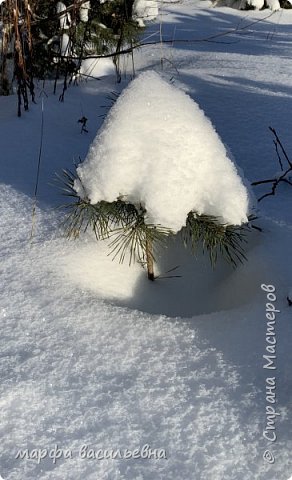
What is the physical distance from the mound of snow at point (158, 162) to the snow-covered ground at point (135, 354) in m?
0.25

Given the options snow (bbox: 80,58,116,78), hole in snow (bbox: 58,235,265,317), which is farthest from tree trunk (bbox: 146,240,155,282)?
snow (bbox: 80,58,116,78)

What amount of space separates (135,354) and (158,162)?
0.50 m

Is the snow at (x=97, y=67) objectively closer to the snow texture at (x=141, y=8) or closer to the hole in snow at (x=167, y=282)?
the snow texture at (x=141, y=8)

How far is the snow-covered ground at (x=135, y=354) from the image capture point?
1026 millimetres

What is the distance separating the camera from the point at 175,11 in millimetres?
5883

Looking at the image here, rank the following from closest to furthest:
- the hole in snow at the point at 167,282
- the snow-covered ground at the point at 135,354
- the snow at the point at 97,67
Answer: the snow-covered ground at the point at 135,354 → the hole in snow at the point at 167,282 → the snow at the point at 97,67

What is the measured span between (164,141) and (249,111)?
1.37 meters

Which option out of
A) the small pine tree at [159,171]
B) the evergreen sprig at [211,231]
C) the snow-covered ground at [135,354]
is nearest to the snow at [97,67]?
the snow-covered ground at [135,354]

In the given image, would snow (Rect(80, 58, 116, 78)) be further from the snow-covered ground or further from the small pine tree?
the small pine tree

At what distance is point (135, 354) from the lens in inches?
49.6

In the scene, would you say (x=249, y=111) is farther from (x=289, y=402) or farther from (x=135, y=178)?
(x=289, y=402)

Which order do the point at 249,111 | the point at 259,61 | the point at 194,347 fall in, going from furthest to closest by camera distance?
the point at 259,61
the point at 249,111
the point at 194,347

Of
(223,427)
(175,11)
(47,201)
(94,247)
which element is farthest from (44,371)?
(175,11)

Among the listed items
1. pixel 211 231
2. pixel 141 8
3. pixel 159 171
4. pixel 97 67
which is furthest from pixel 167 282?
pixel 141 8
